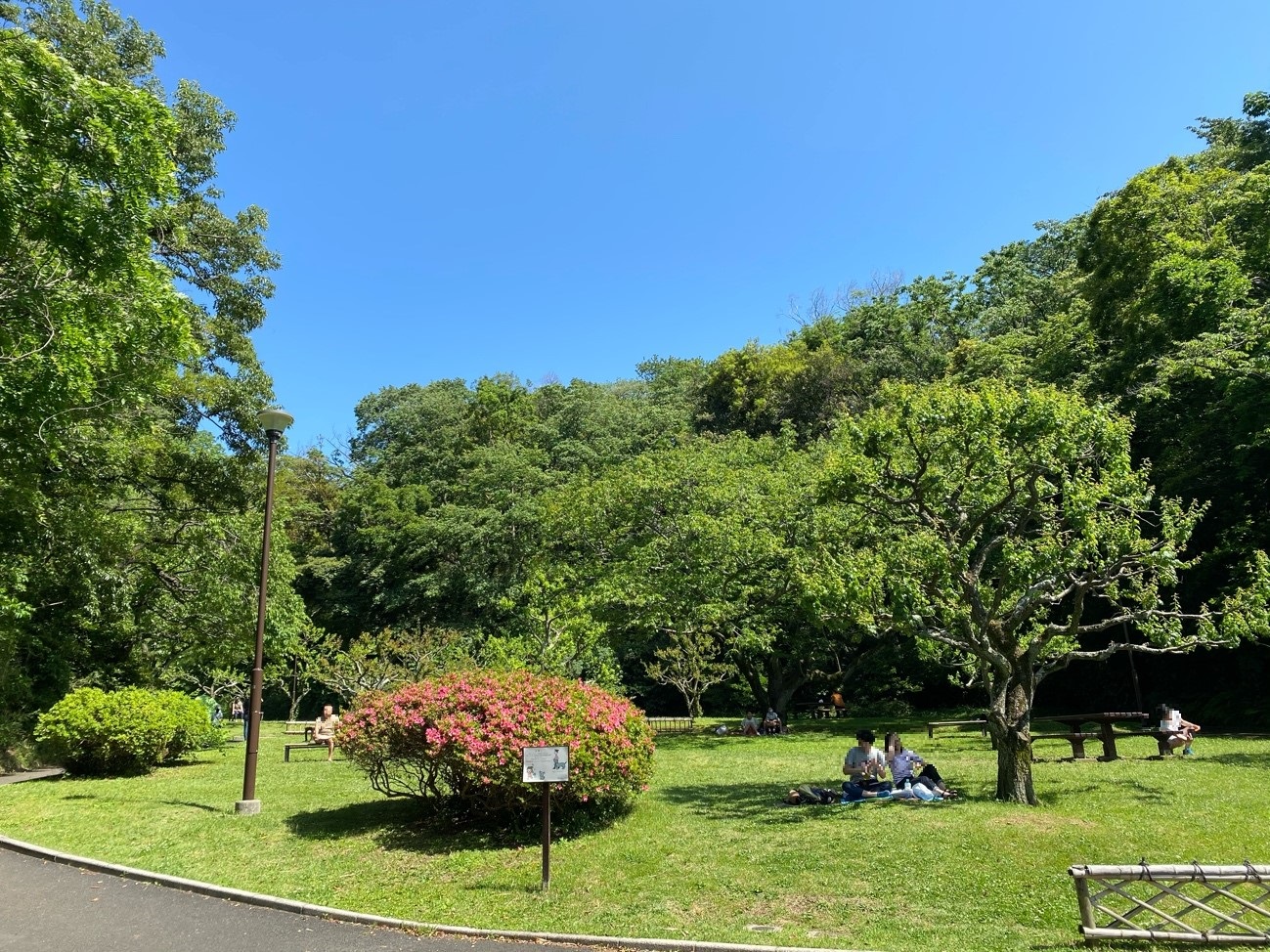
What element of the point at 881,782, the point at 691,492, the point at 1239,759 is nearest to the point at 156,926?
the point at 881,782

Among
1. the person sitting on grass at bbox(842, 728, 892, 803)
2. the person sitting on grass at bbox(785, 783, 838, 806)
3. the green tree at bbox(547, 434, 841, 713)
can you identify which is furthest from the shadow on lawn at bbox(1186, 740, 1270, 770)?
the green tree at bbox(547, 434, 841, 713)

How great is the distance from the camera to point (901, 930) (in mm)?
5855

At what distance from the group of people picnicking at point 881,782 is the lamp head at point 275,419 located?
9353 mm

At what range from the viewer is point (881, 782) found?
10.4 m

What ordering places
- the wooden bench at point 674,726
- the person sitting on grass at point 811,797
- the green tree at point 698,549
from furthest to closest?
the wooden bench at point 674,726, the green tree at point 698,549, the person sitting on grass at point 811,797

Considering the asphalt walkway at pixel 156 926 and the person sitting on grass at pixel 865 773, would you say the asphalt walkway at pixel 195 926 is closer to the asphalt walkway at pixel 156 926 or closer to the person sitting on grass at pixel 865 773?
the asphalt walkway at pixel 156 926

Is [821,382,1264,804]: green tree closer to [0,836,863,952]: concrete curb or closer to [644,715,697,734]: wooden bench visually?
[0,836,863,952]: concrete curb

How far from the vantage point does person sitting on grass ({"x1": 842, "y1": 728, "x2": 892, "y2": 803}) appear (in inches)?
400

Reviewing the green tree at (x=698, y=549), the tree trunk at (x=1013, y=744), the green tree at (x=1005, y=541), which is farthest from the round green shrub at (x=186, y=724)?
the tree trunk at (x=1013, y=744)

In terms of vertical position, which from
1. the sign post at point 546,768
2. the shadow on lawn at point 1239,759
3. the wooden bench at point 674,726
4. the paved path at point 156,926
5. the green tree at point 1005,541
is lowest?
the wooden bench at point 674,726

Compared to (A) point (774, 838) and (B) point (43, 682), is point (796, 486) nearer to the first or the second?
(A) point (774, 838)

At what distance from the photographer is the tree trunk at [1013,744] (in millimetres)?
9461

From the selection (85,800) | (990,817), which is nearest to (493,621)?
(85,800)

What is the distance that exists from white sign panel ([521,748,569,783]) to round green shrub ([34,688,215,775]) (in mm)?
10771
